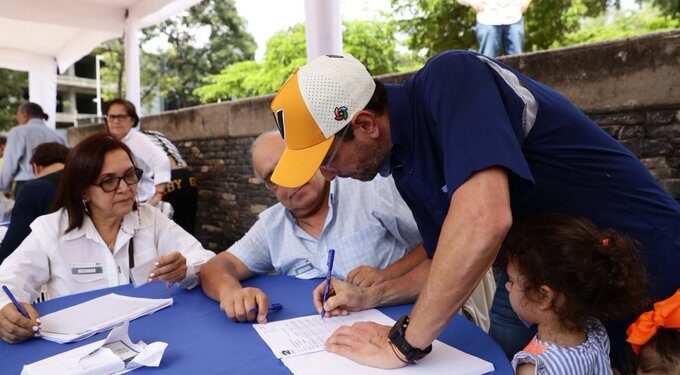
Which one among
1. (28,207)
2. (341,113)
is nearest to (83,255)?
(28,207)

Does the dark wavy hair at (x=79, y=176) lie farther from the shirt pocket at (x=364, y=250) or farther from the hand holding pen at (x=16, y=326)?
the shirt pocket at (x=364, y=250)

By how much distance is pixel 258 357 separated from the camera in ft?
4.57

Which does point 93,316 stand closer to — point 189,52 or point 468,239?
point 468,239

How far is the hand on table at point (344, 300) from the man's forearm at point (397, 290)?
1.2 inches

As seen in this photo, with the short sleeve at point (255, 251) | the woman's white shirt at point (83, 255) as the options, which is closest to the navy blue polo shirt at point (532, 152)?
the short sleeve at point (255, 251)

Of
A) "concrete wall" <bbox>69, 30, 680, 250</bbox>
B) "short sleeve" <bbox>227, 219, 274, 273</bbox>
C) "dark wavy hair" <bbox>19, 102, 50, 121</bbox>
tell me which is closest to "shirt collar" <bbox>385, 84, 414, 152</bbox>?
"short sleeve" <bbox>227, 219, 274, 273</bbox>

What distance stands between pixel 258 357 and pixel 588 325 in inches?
37.8

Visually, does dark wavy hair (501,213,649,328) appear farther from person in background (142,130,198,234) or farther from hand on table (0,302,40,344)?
person in background (142,130,198,234)

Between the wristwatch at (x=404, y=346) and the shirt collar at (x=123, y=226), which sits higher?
the shirt collar at (x=123, y=226)

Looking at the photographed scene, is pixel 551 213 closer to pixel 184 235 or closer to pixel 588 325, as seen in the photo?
pixel 588 325

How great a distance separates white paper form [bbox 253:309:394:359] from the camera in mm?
1431

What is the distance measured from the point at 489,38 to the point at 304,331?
12.9 feet

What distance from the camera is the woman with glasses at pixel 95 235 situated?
2310 millimetres

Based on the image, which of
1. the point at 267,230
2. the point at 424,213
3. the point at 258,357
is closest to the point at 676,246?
the point at 424,213
